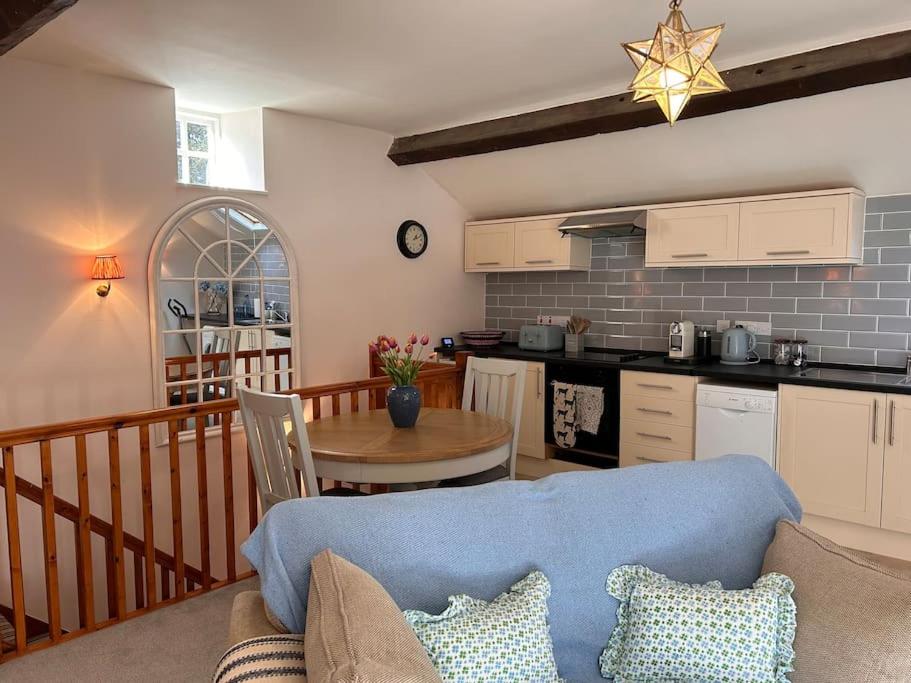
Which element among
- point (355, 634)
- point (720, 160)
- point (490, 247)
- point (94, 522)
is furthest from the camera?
point (490, 247)

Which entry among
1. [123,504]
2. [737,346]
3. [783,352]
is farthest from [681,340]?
[123,504]

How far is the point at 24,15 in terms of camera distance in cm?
244

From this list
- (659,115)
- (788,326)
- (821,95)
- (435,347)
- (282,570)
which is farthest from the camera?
(435,347)

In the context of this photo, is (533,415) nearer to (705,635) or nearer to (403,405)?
(403,405)

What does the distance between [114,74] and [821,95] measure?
3.77 meters

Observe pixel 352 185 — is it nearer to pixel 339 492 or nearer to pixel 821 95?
pixel 339 492

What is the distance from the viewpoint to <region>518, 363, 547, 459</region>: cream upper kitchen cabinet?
4945mm

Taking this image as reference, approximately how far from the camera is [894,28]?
2.99m

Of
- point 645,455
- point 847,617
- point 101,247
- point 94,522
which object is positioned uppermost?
point 101,247

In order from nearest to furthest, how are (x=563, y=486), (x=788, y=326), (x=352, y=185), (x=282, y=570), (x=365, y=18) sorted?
1. (x=282, y=570)
2. (x=563, y=486)
3. (x=365, y=18)
4. (x=788, y=326)
5. (x=352, y=185)

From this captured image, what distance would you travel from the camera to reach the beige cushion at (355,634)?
43.1 inches

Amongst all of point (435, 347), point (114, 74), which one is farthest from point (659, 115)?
point (114, 74)

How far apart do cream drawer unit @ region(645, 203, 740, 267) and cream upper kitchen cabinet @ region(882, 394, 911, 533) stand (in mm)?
1264

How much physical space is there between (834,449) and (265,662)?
11.3 ft
